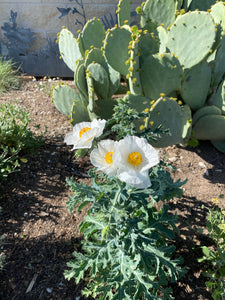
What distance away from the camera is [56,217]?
2.30 meters

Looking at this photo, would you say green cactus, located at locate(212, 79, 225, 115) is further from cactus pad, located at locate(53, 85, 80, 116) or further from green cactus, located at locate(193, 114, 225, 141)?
cactus pad, located at locate(53, 85, 80, 116)

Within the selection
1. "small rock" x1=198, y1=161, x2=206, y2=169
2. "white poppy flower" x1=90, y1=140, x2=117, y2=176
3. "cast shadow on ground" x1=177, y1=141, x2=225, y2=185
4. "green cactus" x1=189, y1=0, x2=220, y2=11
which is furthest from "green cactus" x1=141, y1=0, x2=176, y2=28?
"white poppy flower" x1=90, y1=140, x2=117, y2=176

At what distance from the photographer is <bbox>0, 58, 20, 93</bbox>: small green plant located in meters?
3.94

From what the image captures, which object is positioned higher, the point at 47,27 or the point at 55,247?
the point at 47,27

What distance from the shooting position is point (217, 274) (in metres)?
1.83

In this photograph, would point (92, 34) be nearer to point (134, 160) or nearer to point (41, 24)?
point (41, 24)

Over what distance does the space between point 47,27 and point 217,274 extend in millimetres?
3888

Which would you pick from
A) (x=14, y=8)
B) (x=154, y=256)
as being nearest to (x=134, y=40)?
(x=154, y=256)

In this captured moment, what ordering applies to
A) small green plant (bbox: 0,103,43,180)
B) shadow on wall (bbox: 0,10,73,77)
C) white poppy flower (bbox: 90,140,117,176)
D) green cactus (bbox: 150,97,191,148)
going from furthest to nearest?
shadow on wall (bbox: 0,10,73,77)
small green plant (bbox: 0,103,43,180)
green cactus (bbox: 150,97,191,148)
white poppy flower (bbox: 90,140,117,176)

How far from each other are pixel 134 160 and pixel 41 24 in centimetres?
373

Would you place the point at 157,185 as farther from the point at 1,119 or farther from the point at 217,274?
the point at 1,119

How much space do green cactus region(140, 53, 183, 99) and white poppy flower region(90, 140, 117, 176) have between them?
150cm

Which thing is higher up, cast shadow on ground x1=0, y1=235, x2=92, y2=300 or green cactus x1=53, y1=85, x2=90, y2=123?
green cactus x1=53, y1=85, x2=90, y2=123

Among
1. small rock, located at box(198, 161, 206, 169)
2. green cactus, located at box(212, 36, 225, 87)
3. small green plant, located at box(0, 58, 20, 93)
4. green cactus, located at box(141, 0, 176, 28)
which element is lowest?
small rock, located at box(198, 161, 206, 169)
